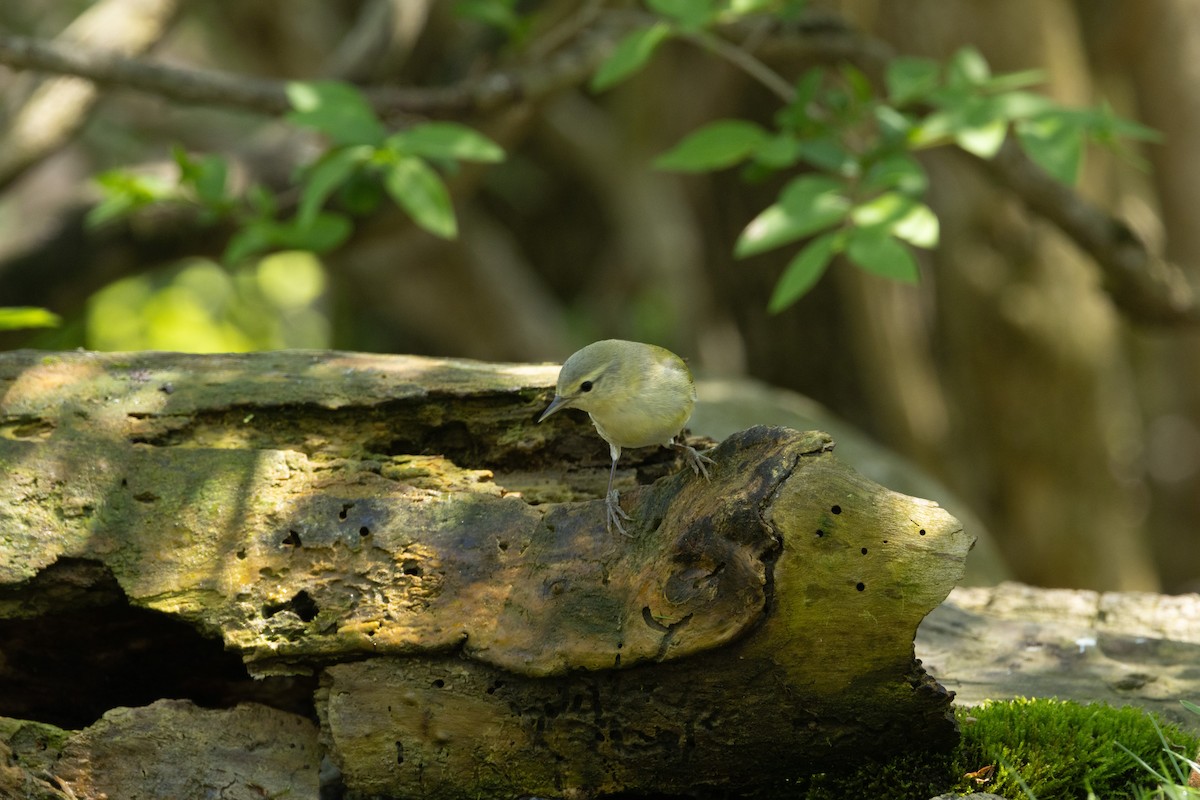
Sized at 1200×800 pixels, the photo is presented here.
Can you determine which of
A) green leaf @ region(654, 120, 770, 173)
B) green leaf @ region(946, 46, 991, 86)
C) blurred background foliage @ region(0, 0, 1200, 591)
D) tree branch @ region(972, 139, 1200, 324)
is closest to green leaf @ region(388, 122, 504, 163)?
green leaf @ region(654, 120, 770, 173)

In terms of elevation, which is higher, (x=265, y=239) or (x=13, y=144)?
(x=13, y=144)

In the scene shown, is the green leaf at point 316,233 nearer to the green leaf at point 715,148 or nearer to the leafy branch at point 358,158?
the leafy branch at point 358,158

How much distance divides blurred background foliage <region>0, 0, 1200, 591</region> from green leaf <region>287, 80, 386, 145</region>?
2.12ft

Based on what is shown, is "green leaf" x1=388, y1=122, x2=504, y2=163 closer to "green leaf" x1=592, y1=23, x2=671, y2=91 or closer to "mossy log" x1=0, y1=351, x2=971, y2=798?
"green leaf" x1=592, y1=23, x2=671, y2=91

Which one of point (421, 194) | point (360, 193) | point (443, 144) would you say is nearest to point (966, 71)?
point (443, 144)

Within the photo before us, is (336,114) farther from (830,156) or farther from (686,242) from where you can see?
(686,242)

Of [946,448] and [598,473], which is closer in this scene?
[598,473]

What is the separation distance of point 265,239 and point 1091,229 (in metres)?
3.59

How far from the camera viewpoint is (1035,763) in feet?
8.88

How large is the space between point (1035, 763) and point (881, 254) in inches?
57.5

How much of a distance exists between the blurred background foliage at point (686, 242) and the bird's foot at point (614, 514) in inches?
79.2

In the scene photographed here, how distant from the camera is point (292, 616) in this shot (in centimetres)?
279

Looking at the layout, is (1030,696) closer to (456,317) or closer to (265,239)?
(265,239)

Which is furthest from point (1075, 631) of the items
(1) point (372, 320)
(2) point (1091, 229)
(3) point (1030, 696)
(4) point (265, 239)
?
(1) point (372, 320)
